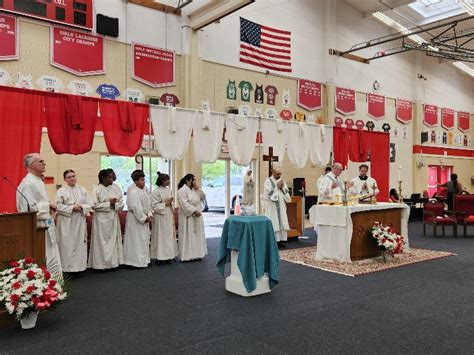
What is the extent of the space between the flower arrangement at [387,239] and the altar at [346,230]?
0.19 metres

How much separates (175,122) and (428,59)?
15.5 m

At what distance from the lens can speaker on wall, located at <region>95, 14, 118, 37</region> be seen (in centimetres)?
1023

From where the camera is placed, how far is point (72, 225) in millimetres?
6562

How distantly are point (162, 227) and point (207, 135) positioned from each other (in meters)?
1.88

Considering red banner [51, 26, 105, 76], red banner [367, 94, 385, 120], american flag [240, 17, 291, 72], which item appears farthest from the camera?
red banner [367, 94, 385, 120]

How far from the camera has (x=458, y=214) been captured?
11383 millimetres

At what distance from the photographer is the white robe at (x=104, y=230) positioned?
690 centimetres

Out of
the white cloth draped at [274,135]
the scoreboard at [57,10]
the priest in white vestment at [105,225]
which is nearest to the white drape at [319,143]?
the white cloth draped at [274,135]

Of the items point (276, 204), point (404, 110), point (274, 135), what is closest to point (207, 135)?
point (274, 135)

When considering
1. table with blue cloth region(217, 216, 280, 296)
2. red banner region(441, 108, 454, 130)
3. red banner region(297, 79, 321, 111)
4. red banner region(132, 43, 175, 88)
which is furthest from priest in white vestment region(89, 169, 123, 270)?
red banner region(441, 108, 454, 130)

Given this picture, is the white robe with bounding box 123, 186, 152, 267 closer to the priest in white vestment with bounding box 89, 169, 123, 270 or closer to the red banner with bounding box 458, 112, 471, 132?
the priest in white vestment with bounding box 89, 169, 123, 270

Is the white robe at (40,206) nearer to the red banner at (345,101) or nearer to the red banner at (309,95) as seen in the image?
the red banner at (309,95)

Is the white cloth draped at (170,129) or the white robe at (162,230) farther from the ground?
the white cloth draped at (170,129)

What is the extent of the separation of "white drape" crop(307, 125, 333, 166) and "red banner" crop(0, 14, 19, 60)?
6416 millimetres
